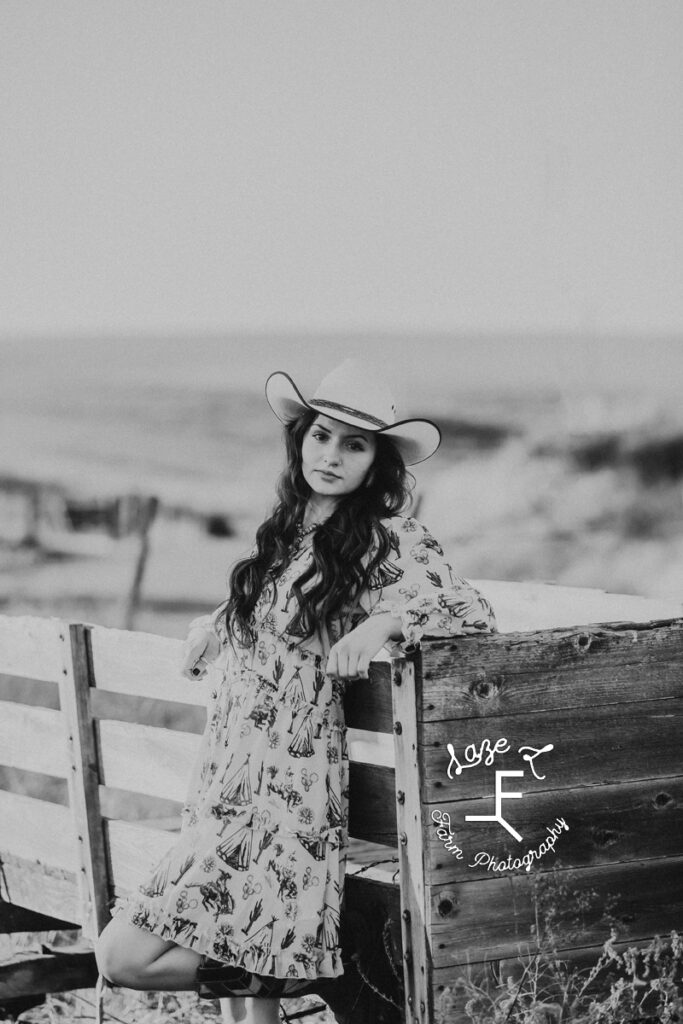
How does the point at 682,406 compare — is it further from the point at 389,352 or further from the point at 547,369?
the point at 389,352

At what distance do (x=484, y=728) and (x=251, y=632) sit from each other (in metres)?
0.55

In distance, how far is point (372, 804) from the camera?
2.78m

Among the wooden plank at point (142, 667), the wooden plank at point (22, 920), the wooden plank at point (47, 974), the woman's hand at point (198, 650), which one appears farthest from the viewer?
the wooden plank at point (22, 920)

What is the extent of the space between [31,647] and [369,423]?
168 cm

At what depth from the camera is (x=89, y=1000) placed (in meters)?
3.90

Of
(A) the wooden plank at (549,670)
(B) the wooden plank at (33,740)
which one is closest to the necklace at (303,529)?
(A) the wooden plank at (549,670)

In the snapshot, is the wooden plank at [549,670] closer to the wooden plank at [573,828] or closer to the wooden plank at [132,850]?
the wooden plank at [573,828]

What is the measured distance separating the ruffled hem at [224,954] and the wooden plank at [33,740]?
121cm

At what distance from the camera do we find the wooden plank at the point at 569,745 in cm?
255

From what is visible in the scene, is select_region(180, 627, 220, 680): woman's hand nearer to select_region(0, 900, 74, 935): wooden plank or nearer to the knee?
the knee

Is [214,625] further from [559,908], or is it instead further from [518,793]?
[559,908]

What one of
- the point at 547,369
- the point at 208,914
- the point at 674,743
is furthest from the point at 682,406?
the point at 208,914

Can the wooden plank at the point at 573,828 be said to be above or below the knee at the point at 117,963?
above

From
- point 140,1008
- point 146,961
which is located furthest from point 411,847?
point 140,1008
